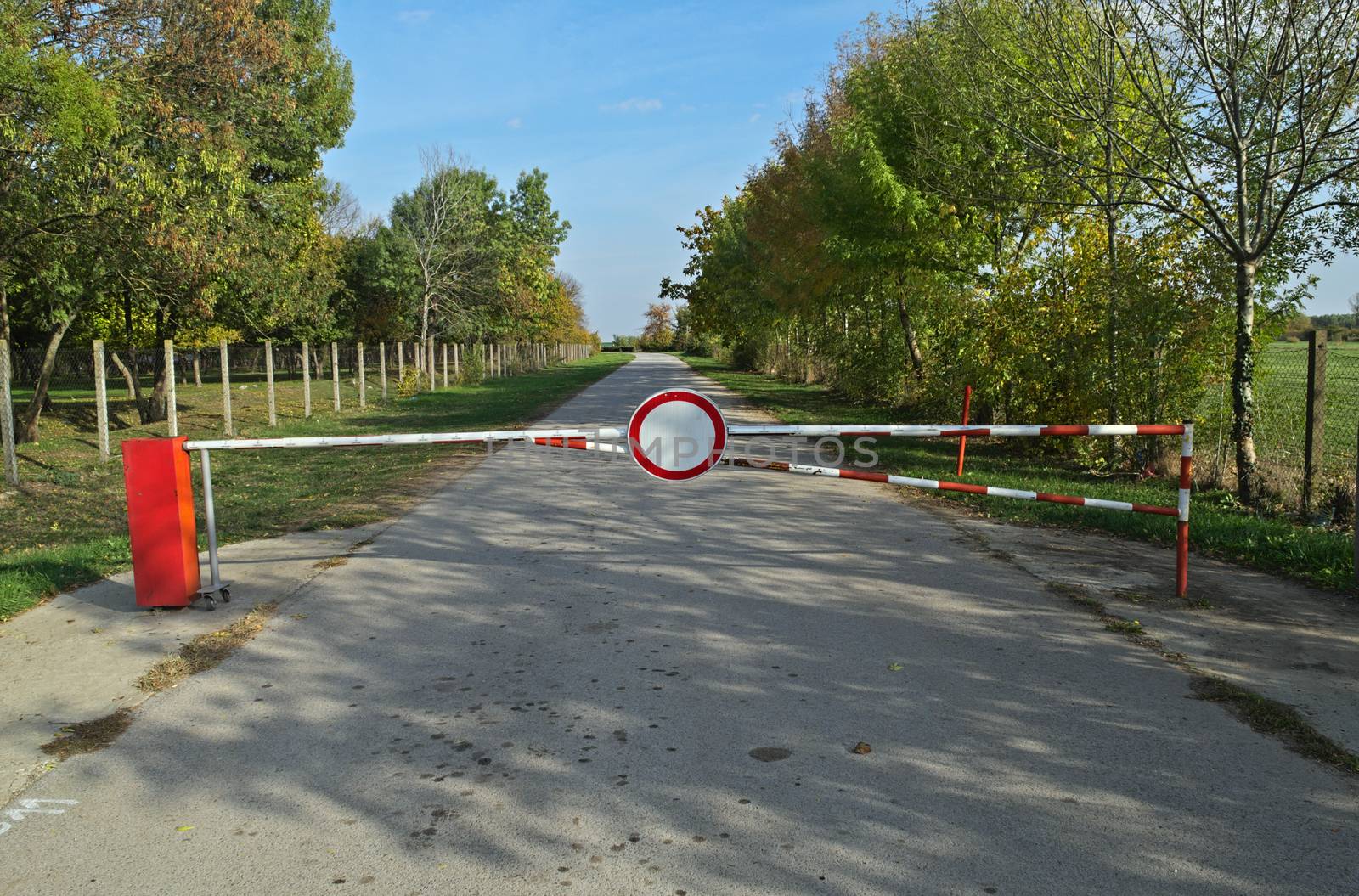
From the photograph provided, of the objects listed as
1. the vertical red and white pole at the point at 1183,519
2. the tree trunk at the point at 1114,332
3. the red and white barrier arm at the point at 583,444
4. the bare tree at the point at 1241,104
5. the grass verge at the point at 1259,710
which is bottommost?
the grass verge at the point at 1259,710

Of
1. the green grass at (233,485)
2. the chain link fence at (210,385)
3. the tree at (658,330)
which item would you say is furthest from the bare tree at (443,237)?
the tree at (658,330)

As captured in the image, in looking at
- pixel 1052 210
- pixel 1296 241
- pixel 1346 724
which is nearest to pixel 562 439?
pixel 1346 724

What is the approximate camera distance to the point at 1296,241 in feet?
39.0

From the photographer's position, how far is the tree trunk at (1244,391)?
10281 mm

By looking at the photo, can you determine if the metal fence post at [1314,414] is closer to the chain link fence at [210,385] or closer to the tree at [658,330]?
the chain link fence at [210,385]

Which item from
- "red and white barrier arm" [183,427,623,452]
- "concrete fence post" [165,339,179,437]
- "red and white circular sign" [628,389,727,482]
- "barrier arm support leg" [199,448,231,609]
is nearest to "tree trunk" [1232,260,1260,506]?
"red and white circular sign" [628,389,727,482]

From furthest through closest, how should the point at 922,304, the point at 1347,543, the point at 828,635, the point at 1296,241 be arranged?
1. the point at 922,304
2. the point at 1296,241
3. the point at 1347,543
4. the point at 828,635

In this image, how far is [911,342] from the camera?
22922 millimetres

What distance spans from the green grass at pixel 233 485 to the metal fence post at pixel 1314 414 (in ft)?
29.9

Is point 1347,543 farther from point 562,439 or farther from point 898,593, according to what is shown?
point 562,439

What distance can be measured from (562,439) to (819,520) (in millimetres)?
2930

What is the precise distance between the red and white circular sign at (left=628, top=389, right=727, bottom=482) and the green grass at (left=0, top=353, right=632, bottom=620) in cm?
428

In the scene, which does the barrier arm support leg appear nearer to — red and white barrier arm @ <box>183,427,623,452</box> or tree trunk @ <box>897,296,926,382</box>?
red and white barrier arm @ <box>183,427,623,452</box>

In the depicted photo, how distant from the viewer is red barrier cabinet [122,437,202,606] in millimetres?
6543
